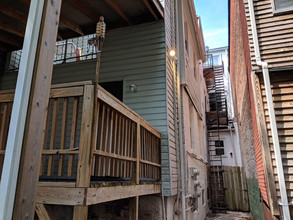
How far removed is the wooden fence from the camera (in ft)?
44.7

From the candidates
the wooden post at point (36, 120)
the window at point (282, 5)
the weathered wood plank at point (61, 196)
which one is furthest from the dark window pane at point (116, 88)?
the wooden post at point (36, 120)

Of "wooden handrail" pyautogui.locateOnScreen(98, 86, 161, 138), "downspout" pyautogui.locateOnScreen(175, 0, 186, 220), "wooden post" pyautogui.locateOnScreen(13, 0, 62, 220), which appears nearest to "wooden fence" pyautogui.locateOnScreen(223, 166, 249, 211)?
"downspout" pyautogui.locateOnScreen(175, 0, 186, 220)

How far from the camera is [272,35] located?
559 cm

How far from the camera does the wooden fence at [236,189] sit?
44.7 ft

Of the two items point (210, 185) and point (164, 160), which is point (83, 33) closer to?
point (164, 160)

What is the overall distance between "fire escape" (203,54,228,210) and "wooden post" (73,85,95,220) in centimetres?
1220

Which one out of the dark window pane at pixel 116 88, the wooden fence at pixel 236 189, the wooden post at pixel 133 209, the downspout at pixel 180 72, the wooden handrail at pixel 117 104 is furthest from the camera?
the wooden fence at pixel 236 189

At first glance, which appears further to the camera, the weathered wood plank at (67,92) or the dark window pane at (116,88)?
the dark window pane at (116,88)

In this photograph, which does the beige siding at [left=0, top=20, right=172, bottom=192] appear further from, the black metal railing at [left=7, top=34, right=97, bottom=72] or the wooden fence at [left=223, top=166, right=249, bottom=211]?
the wooden fence at [left=223, top=166, right=249, bottom=211]

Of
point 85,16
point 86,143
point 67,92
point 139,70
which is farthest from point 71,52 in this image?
point 86,143

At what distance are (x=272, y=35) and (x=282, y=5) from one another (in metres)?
0.83

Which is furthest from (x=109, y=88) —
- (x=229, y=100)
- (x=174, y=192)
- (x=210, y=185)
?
(x=229, y=100)

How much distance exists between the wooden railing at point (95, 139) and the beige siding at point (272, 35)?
325 centimetres

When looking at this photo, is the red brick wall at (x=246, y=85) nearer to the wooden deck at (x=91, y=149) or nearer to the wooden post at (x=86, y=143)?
the wooden deck at (x=91, y=149)
